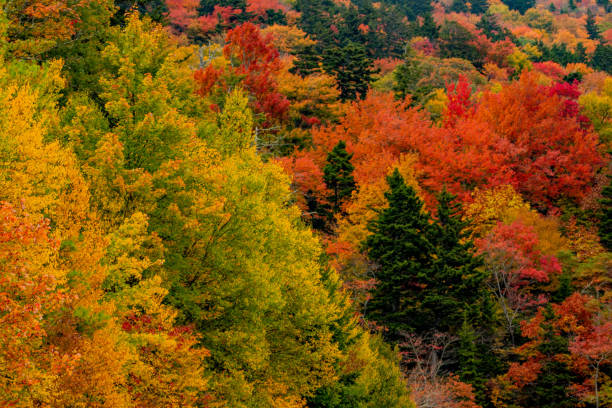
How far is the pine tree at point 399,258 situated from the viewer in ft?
136

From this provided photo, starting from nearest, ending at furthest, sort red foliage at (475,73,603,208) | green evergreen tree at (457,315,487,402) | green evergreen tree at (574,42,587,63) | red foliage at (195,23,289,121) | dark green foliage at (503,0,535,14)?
1. green evergreen tree at (457,315,487,402)
2. red foliage at (195,23,289,121)
3. red foliage at (475,73,603,208)
4. green evergreen tree at (574,42,587,63)
5. dark green foliage at (503,0,535,14)

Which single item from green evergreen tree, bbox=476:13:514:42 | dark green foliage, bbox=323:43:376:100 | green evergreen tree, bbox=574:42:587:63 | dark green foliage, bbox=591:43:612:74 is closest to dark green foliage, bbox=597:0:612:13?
green evergreen tree, bbox=574:42:587:63

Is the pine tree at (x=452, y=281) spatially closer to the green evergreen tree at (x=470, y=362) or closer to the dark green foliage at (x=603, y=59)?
the green evergreen tree at (x=470, y=362)

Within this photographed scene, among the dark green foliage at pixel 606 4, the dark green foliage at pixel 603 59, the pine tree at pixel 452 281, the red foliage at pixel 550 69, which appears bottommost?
the dark green foliage at pixel 606 4

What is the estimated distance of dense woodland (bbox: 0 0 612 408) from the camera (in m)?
17.5

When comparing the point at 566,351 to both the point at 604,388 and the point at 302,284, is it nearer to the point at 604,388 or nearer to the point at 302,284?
the point at 604,388

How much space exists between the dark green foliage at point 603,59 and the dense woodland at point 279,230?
4203 cm

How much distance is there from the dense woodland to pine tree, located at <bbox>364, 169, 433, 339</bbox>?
7.0 inches

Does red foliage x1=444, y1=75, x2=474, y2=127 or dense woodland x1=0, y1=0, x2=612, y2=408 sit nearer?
dense woodland x1=0, y1=0, x2=612, y2=408

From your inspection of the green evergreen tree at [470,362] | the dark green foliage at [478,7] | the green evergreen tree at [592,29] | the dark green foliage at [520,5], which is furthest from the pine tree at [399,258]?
the dark green foliage at [520,5]

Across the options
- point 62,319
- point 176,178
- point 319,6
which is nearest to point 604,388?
point 176,178

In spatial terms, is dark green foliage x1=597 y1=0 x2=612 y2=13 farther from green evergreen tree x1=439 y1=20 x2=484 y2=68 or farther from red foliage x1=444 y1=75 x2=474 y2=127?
red foliage x1=444 y1=75 x2=474 y2=127

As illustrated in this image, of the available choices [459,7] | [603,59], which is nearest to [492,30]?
[603,59]

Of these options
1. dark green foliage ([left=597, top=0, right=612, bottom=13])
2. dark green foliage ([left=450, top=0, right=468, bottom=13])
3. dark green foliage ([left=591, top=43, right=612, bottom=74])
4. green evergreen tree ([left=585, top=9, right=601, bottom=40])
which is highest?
dark green foliage ([left=591, top=43, right=612, bottom=74])
